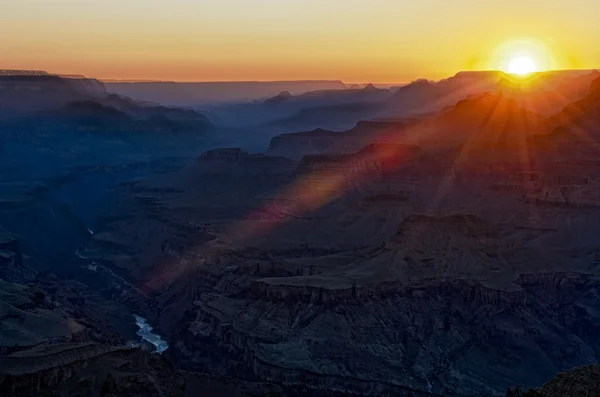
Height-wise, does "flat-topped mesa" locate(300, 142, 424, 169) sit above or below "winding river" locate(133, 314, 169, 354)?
above

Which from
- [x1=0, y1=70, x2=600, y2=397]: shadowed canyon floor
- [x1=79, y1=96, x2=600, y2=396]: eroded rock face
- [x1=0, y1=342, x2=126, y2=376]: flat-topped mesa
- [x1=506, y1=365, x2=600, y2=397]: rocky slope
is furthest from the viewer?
[x1=79, y1=96, x2=600, y2=396]: eroded rock face

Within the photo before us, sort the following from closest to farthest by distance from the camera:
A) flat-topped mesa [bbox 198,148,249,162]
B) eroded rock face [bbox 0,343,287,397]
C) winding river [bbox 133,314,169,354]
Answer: eroded rock face [bbox 0,343,287,397], winding river [bbox 133,314,169,354], flat-topped mesa [bbox 198,148,249,162]

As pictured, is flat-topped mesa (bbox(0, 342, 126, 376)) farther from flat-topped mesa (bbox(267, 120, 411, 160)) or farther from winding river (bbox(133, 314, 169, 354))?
flat-topped mesa (bbox(267, 120, 411, 160))

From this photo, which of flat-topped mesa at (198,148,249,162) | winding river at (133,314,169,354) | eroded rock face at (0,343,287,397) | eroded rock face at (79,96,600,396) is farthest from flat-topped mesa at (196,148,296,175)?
eroded rock face at (0,343,287,397)

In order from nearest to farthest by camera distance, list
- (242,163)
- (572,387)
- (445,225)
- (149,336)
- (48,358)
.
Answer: (572,387), (48,358), (445,225), (149,336), (242,163)

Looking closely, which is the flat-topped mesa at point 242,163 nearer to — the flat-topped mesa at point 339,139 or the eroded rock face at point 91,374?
the flat-topped mesa at point 339,139

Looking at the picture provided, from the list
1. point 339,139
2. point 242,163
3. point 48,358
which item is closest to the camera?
point 48,358

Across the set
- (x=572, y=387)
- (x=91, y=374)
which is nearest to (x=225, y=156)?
(x=91, y=374)

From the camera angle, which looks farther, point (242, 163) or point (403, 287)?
point (242, 163)

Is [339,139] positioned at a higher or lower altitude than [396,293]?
lower

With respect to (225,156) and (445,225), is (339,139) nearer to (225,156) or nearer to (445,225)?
(225,156)

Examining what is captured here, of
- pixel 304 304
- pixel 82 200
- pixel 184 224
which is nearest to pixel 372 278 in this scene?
pixel 304 304
